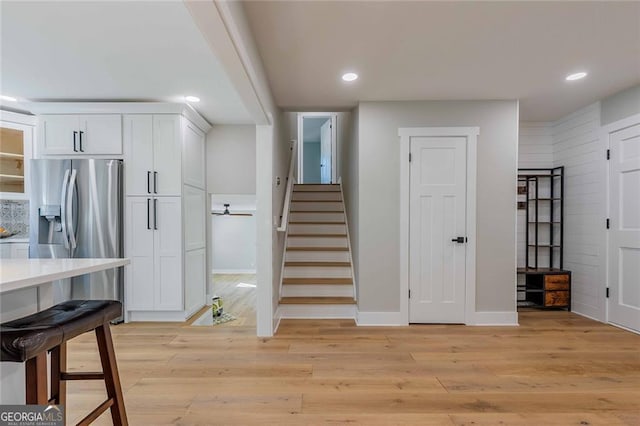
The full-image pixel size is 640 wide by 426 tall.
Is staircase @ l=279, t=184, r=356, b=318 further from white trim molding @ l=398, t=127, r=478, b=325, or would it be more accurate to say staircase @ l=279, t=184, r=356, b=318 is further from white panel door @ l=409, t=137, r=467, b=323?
white panel door @ l=409, t=137, r=467, b=323

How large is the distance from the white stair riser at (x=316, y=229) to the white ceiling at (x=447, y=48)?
1834 mm

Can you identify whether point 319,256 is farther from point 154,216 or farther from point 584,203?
point 584,203

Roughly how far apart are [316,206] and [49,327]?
410 cm

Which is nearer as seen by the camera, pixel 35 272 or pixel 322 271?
pixel 35 272

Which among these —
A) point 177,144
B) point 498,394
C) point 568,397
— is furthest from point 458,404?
point 177,144

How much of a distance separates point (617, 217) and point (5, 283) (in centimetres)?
477

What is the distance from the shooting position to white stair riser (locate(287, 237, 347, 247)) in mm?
4383

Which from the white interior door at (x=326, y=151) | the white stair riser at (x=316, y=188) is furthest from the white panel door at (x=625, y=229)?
the white interior door at (x=326, y=151)

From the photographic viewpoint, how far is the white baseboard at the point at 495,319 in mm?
3419

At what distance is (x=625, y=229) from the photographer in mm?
3285

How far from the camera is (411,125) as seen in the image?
3449 mm

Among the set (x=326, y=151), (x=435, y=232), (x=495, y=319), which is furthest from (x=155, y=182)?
(x=326, y=151)

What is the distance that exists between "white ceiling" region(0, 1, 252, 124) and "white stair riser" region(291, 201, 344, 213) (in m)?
1.93

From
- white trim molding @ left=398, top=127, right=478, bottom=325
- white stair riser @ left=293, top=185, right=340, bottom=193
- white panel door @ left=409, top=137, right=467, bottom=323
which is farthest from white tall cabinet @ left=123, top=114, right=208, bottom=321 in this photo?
white panel door @ left=409, top=137, right=467, bottom=323
